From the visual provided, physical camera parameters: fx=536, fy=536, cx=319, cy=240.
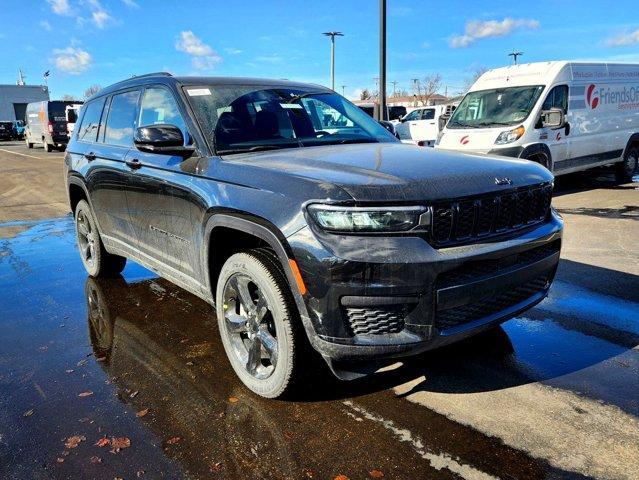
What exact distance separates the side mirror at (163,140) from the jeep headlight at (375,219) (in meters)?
1.42

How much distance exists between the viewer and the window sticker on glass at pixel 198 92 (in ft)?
12.3

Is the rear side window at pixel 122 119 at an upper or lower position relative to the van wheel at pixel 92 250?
upper

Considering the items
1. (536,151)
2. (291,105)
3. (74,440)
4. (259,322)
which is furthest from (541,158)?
(74,440)

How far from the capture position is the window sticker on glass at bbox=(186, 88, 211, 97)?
376cm

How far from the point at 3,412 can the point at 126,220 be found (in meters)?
1.85

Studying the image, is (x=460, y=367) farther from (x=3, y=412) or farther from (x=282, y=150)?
(x=3, y=412)

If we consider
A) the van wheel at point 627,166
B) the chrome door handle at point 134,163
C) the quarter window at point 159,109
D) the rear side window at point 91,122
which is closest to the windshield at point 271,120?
the quarter window at point 159,109

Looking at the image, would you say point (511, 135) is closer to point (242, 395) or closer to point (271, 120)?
point (271, 120)

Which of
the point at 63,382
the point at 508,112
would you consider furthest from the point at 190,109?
the point at 508,112

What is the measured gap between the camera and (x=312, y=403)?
3.10 m

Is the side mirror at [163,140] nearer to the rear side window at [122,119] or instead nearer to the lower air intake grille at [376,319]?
the rear side window at [122,119]

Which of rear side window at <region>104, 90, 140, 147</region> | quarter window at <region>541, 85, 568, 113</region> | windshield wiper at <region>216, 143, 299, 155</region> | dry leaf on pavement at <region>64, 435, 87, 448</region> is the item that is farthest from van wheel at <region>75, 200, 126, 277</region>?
quarter window at <region>541, 85, 568, 113</region>

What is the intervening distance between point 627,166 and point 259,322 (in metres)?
12.3

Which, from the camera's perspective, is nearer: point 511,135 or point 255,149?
point 255,149
